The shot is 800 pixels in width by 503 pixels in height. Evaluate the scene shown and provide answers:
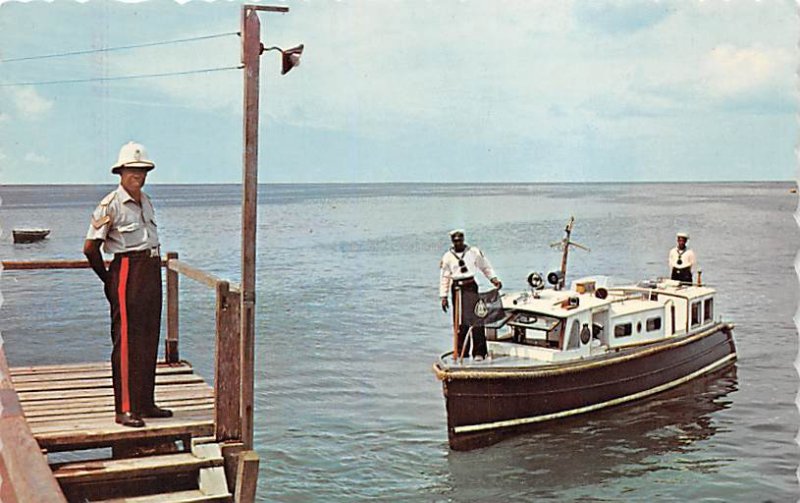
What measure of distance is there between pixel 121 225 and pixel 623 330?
11.8 metres

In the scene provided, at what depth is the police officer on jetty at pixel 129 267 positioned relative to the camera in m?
6.55

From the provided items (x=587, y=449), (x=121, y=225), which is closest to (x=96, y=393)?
(x=121, y=225)

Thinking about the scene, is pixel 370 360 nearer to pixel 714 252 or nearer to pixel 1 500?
pixel 1 500

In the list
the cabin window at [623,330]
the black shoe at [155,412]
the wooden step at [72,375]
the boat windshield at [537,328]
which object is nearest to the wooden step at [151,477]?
the black shoe at [155,412]

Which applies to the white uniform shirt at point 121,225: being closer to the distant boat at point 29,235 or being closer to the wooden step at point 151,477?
the wooden step at point 151,477

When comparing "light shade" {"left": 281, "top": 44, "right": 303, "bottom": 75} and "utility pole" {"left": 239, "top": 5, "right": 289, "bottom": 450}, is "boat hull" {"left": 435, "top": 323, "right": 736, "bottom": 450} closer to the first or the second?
"utility pole" {"left": 239, "top": 5, "right": 289, "bottom": 450}

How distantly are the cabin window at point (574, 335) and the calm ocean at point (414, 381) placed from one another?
145 cm

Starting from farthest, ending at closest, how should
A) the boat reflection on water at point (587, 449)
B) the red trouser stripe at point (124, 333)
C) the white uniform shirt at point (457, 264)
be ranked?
1. the boat reflection on water at point (587, 449)
2. the white uniform shirt at point (457, 264)
3. the red trouser stripe at point (124, 333)

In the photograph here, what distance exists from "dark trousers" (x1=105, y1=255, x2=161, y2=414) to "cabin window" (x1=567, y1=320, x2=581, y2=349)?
383 inches

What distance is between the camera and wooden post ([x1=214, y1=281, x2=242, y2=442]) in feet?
22.9

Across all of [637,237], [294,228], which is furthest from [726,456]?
[294,228]

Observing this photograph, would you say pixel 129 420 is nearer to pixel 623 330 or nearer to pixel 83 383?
pixel 83 383

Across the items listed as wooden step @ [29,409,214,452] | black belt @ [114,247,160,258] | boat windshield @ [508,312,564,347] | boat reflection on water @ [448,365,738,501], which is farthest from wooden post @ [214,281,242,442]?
boat windshield @ [508,312,564,347]

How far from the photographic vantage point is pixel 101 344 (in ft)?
78.7
